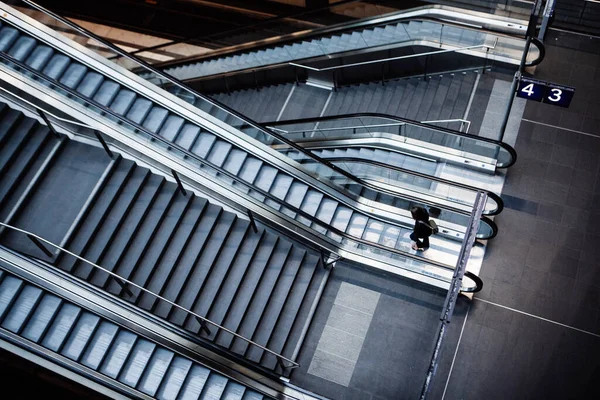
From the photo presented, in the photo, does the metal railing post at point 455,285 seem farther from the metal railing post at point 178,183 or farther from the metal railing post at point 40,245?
the metal railing post at point 40,245

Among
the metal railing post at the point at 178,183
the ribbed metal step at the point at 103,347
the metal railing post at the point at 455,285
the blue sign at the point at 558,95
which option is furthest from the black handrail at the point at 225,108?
the ribbed metal step at the point at 103,347

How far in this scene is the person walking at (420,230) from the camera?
33.7 ft

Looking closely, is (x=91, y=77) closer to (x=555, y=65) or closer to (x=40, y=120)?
(x=40, y=120)

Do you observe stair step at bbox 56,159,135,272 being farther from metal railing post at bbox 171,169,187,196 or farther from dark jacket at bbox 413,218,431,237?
dark jacket at bbox 413,218,431,237

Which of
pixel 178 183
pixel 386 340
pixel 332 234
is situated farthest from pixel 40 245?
pixel 386 340

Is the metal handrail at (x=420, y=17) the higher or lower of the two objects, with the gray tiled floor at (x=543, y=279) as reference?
higher

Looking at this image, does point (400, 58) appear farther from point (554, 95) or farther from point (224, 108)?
point (224, 108)

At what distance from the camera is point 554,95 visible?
9984 mm

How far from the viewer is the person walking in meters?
10.3

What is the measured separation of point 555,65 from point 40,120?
384 inches

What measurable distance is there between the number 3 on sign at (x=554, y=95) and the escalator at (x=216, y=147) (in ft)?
8.64

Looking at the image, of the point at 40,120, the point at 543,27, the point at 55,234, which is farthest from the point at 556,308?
the point at 40,120

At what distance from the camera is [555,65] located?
43.1 ft

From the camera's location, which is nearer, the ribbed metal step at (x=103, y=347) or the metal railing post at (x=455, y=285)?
the metal railing post at (x=455, y=285)
